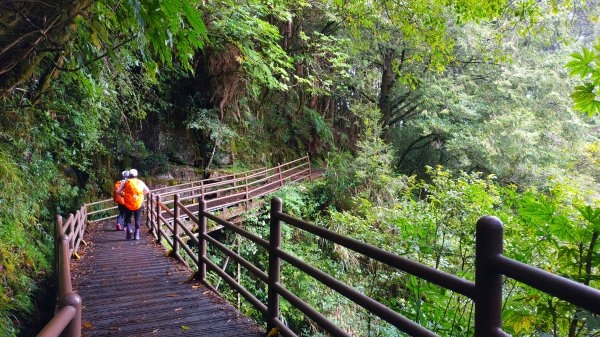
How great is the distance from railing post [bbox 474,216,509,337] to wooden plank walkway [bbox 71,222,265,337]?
254 cm

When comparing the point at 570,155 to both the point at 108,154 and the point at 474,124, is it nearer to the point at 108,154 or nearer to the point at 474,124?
the point at 474,124

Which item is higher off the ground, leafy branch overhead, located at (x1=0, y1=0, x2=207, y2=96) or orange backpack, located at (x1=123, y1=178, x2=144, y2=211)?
leafy branch overhead, located at (x1=0, y1=0, x2=207, y2=96)

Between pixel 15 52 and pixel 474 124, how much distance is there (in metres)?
20.0

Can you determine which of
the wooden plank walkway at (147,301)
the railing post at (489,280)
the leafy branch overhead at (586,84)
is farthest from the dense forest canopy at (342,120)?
the wooden plank walkway at (147,301)

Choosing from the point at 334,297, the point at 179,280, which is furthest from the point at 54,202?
the point at 334,297

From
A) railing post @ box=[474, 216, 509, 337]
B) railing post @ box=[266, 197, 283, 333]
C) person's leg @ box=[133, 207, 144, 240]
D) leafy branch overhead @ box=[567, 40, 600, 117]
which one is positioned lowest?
person's leg @ box=[133, 207, 144, 240]

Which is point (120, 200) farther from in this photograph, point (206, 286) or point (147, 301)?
point (147, 301)

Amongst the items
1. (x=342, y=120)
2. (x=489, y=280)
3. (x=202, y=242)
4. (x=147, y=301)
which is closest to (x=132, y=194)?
(x=202, y=242)

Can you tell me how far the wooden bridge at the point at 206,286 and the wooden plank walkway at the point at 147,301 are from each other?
0.01m

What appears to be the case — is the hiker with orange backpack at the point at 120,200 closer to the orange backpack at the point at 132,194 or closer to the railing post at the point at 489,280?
the orange backpack at the point at 132,194

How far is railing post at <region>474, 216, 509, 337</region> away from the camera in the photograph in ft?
5.58

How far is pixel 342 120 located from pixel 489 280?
26.2 m

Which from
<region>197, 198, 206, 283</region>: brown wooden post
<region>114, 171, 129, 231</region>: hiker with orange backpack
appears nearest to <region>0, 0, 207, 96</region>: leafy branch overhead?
<region>197, 198, 206, 283</region>: brown wooden post

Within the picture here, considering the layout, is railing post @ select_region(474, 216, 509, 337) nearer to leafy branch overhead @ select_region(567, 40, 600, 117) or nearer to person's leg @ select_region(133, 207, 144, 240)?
leafy branch overhead @ select_region(567, 40, 600, 117)
